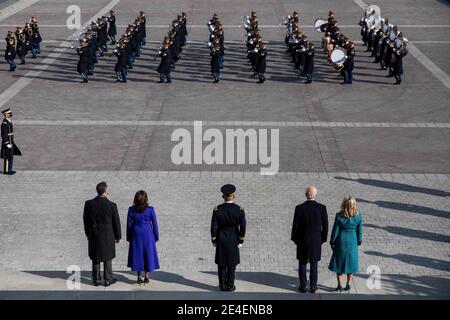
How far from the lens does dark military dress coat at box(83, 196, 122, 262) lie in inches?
358

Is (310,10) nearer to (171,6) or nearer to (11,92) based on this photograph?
(171,6)

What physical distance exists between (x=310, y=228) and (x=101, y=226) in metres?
2.61

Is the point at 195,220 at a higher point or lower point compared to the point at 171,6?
lower

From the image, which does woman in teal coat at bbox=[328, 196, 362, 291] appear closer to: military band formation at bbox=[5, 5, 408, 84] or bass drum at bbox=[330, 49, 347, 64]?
military band formation at bbox=[5, 5, 408, 84]

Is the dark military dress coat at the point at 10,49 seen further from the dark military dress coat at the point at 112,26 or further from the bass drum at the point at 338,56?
the bass drum at the point at 338,56

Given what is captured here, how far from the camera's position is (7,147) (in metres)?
13.7

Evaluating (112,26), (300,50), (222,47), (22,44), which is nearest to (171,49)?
(222,47)

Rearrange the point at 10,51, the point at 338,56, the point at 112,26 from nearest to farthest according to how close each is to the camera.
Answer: the point at 338,56, the point at 10,51, the point at 112,26

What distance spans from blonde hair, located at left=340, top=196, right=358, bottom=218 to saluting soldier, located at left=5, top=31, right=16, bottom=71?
53.2 ft

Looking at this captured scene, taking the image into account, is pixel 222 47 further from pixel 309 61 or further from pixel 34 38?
pixel 34 38

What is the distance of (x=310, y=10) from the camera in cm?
3544
